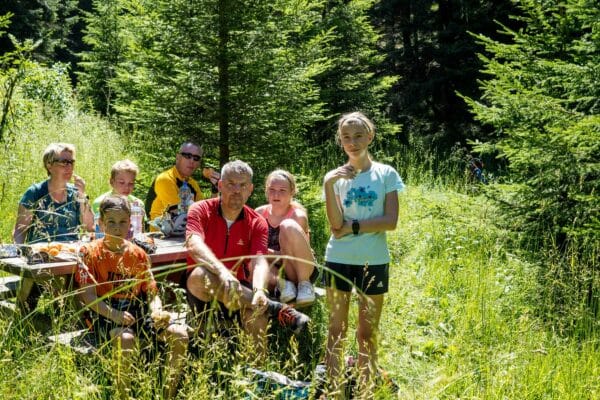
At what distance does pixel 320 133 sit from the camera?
13922 mm

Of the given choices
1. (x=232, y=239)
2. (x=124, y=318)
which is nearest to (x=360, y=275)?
(x=232, y=239)

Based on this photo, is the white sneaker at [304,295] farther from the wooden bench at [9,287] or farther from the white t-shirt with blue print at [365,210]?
the wooden bench at [9,287]

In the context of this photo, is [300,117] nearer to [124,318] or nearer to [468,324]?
[468,324]

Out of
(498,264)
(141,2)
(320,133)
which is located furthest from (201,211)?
(320,133)

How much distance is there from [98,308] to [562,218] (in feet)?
13.0

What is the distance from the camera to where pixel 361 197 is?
354cm

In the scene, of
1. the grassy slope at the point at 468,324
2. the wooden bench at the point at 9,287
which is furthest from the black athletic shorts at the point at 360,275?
the wooden bench at the point at 9,287

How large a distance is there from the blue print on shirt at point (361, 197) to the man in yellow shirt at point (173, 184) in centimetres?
232

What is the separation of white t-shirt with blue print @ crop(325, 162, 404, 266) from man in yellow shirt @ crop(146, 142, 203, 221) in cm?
227

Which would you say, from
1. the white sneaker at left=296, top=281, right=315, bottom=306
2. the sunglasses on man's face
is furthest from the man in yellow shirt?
the white sneaker at left=296, top=281, right=315, bottom=306

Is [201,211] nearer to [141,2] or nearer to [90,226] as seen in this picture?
[90,226]

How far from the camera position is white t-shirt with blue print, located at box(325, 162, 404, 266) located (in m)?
3.49

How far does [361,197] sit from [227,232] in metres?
0.98

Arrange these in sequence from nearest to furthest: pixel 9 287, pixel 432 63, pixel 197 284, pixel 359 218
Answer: pixel 359 218 < pixel 197 284 < pixel 9 287 < pixel 432 63
